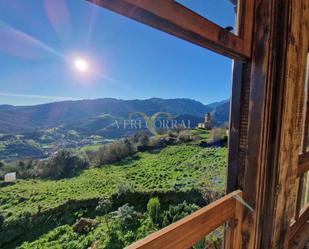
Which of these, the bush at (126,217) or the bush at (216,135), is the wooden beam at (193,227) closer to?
the bush at (216,135)

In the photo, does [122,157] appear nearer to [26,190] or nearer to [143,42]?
[26,190]

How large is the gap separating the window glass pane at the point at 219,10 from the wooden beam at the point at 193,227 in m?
0.64

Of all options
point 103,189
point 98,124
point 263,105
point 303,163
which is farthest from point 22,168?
point 303,163

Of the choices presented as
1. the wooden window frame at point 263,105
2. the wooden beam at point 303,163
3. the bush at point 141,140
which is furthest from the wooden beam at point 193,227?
the wooden beam at point 303,163

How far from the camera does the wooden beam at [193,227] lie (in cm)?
57

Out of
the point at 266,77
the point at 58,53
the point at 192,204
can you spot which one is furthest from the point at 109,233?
the point at 266,77

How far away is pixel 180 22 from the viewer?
54cm

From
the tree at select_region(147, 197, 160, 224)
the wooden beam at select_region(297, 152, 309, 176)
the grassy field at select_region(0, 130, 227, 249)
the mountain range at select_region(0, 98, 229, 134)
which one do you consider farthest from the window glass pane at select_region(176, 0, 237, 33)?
the tree at select_region(147, 197, 160, 224)

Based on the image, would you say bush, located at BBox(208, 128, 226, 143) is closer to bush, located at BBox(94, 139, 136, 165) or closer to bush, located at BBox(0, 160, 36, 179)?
bush, located at BBox(94, 139, 136, 165)

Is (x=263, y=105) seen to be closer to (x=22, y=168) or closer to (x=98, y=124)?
(x=98, y=124)

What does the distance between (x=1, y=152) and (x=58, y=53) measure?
1.19 feet

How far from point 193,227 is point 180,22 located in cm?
59

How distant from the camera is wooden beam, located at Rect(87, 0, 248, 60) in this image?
1.46 ft

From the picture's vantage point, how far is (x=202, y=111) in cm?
124
